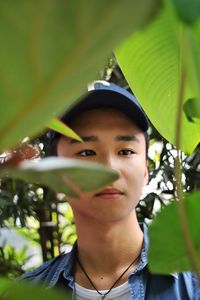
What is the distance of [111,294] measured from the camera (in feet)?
3.60

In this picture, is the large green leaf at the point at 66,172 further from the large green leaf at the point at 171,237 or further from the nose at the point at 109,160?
the nose at the point at 109,160

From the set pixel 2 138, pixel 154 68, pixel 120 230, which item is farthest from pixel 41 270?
pixel 2 138

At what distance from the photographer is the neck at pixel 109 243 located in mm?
1119

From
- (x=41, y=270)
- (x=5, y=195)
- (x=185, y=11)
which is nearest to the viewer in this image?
(x=185, y=11)

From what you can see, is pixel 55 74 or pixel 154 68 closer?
pixel 55 74

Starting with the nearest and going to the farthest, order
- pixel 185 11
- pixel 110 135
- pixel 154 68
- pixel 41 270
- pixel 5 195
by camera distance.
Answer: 1. pixel 185 11
2. pixel 154 68
3. pixel 110 135
4. pixel 41 270
5. pixel 5 195

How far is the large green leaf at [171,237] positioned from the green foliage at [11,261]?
1.70 m

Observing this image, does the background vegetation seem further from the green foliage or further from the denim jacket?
the green foliage

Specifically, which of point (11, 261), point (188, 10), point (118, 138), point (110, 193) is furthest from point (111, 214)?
point (11, 261)

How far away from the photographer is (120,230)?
1118 mm

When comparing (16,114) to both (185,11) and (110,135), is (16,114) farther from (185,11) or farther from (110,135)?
(110,135)

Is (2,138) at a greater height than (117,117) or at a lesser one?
lesser

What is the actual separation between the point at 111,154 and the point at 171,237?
75 centimetres

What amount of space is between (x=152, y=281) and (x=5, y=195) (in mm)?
687
